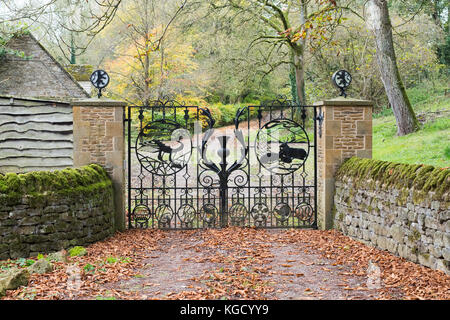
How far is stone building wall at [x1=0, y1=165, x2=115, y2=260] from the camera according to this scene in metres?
5.84

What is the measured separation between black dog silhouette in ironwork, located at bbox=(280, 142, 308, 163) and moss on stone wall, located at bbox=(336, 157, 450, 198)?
843 millimetres

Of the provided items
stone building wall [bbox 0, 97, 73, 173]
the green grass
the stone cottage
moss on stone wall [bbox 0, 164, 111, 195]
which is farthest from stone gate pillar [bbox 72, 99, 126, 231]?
the green grass

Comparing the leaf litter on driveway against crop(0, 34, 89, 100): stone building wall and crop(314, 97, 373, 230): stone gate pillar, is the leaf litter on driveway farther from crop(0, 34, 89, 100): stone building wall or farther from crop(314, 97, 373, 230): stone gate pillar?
crop(0, 34, 89, 100): stone building wall

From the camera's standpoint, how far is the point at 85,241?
6.89m

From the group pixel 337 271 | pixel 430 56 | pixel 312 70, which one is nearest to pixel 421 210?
pixel 337 271

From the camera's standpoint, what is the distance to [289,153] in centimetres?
872

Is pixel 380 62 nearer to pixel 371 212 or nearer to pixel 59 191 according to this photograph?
pixel 371 212

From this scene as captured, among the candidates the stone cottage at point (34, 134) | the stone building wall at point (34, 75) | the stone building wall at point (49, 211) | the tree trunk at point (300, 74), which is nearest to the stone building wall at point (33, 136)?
the stone cottage at point (34, 134)

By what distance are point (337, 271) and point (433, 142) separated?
20.2 feet

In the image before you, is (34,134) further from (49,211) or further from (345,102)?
(345,102)

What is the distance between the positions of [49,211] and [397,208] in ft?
16.4

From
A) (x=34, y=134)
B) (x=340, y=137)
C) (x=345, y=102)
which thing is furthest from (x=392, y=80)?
(x=34, y=134)

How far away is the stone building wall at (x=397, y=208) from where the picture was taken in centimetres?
512

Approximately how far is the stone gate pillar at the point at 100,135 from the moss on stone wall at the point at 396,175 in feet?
13.9
